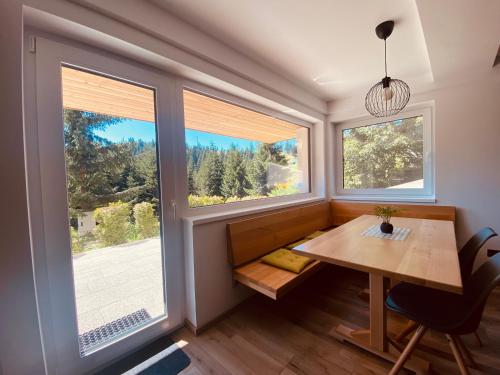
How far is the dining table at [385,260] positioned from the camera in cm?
116

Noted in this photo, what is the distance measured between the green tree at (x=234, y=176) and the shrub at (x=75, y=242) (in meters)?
1.27

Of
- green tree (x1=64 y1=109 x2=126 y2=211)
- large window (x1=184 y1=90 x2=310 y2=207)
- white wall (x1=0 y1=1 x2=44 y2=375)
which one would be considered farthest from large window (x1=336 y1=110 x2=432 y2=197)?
white wall (x1=0 y1=1 x2=44 y2=375)

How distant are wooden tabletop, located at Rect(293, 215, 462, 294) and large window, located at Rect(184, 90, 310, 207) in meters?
1.09

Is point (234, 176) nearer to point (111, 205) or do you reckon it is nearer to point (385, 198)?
point (111, 205)

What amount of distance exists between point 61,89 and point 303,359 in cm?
238

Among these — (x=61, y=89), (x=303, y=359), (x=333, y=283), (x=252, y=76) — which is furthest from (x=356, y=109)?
(x=61, y=89)

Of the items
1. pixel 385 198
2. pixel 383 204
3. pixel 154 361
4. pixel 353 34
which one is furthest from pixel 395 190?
pixel 154 361

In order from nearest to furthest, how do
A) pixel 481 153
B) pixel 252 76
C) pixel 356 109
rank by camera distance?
1. pixel 252 76
2. pixel 481 153
3. pixel 356 109

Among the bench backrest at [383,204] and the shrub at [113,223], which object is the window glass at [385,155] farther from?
the shrub at [113,223]

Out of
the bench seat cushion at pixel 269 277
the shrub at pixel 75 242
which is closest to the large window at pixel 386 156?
the bench seat cushion at pixel 269 277

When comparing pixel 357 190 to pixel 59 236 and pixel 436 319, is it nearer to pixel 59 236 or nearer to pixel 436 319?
pixel 436 319

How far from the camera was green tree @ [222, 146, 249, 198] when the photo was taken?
2.42 m

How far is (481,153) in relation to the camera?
8.18ft

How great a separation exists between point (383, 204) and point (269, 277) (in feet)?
7.14
